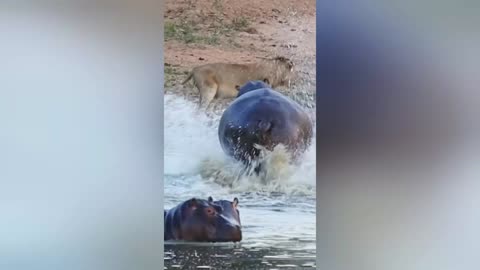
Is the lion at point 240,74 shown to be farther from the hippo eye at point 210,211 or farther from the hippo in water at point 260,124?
the hippo eye at point 210,211

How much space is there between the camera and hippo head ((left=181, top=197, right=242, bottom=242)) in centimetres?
152

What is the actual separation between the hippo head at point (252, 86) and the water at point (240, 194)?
0.14m

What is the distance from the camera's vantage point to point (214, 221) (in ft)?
4.99

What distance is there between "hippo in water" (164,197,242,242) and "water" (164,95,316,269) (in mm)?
22

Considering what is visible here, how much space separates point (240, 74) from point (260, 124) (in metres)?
0.21

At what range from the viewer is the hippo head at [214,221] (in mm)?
1516

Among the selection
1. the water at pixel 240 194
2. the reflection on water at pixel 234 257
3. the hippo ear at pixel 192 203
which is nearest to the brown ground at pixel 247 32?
the water at pixel 240 194

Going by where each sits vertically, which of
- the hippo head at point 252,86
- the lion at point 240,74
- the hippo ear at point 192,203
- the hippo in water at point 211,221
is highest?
the lion at point 240,74
